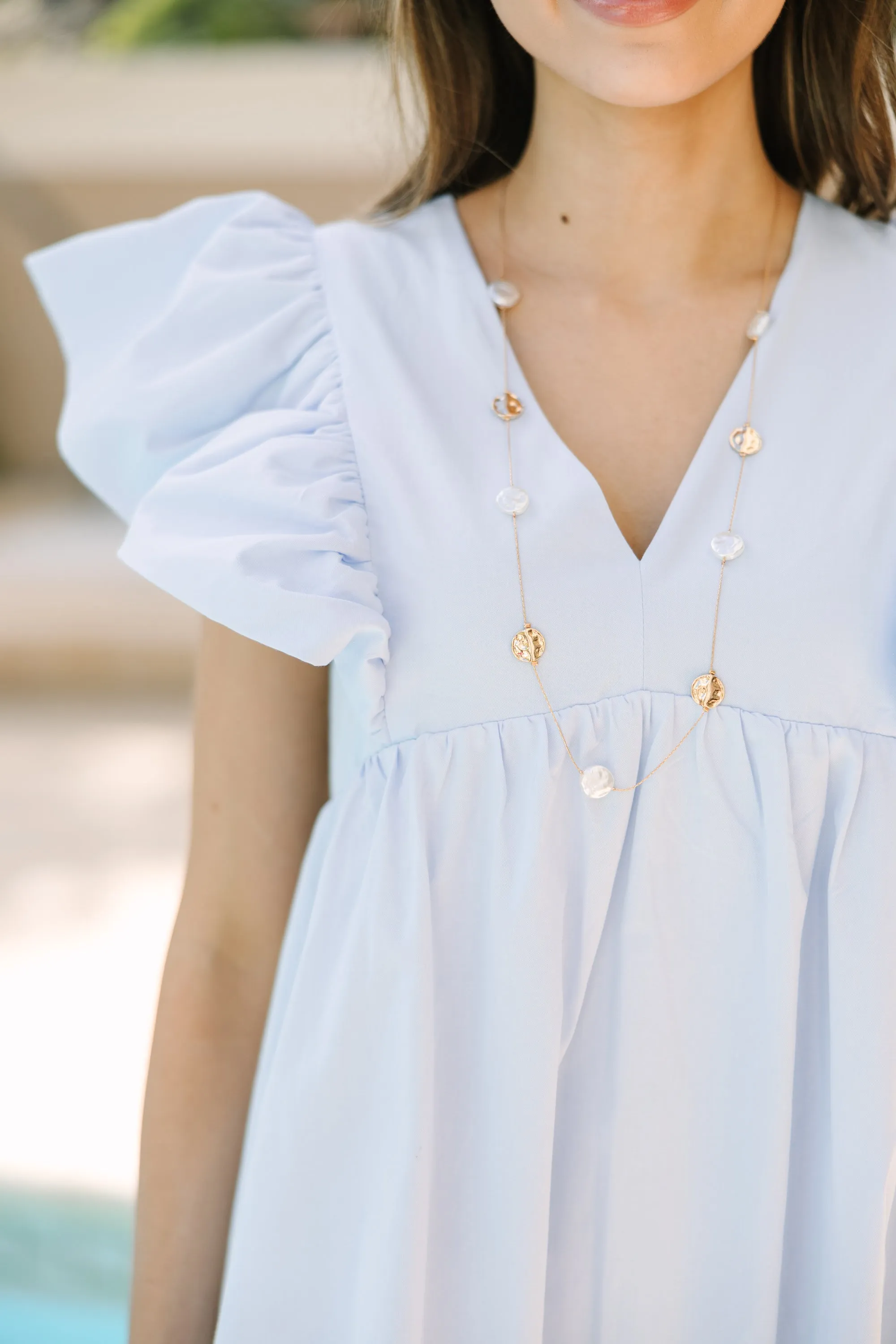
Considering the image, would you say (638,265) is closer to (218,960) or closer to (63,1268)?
(218,960)

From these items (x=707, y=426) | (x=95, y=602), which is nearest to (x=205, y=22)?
(x=95, y=602)

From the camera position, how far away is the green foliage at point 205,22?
4922mm

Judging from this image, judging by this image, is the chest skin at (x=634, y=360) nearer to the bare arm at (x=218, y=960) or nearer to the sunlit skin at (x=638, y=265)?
the sunlit skin at (x=638, y=265)

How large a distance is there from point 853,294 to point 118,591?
367 centimetres

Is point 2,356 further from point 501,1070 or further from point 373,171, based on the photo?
point 501,1070

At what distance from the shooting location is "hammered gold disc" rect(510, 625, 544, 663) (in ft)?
2.40

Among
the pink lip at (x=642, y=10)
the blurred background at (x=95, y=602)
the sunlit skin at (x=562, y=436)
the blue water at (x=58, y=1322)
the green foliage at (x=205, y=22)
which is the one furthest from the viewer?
the green foliage at (x=205, y=22)

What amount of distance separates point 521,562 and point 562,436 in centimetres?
11

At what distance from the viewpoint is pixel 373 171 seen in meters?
4.50

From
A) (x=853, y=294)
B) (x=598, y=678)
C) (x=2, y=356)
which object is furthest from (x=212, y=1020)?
(x=2, y=356)

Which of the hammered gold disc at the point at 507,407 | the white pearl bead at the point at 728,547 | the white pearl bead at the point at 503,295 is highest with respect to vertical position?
the white pearl bead at the point at 503,295

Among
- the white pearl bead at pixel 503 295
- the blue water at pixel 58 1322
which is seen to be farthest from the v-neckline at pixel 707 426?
the blue water at pixel 58 1322

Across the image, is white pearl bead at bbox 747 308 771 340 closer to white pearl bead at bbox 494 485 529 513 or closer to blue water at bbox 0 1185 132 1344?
white pearl bead at bbox 494 485 529 513

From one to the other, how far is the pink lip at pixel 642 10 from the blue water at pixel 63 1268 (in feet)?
3.75
